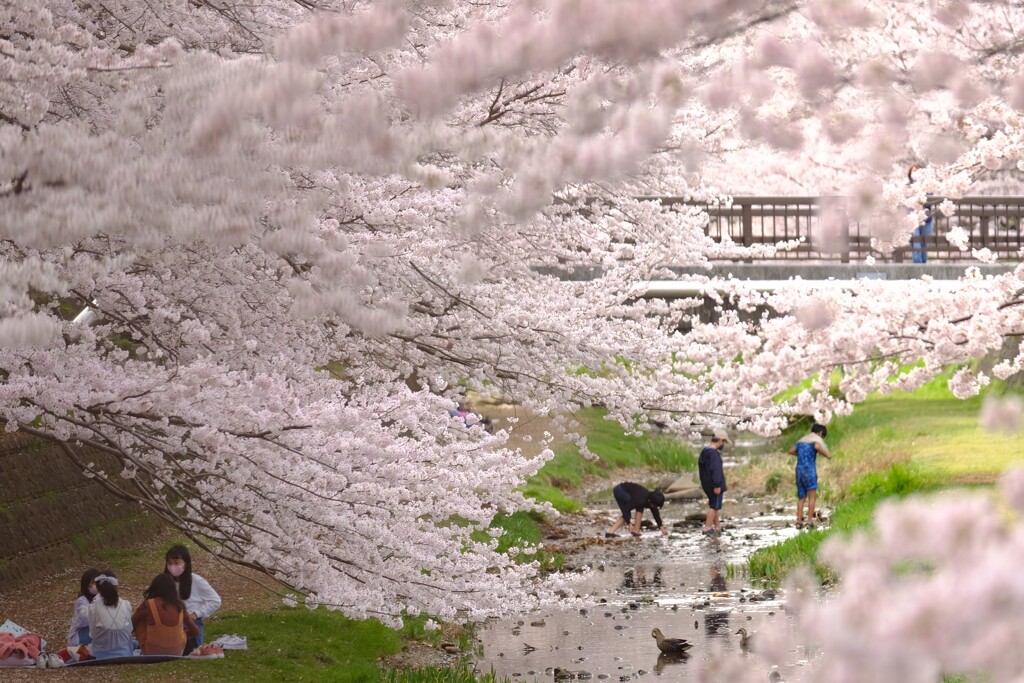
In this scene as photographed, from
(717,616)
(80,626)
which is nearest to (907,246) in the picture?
(717,616)

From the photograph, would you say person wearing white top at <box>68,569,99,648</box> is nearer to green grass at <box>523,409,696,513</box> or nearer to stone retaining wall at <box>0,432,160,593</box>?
stone retaining wall at <box>0,432,160,593</box>

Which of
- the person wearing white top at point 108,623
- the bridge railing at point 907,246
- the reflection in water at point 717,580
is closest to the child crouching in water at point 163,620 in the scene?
the person wearing white top at point 108,623

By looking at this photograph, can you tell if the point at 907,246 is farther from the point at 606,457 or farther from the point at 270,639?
the point at 270,639

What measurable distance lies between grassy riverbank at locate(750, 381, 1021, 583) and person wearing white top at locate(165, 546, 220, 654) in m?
6.06

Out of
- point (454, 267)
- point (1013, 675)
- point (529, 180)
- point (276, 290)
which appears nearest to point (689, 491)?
point (454, 267)

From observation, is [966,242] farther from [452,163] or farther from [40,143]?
[40,143]

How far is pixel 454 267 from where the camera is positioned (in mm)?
9172

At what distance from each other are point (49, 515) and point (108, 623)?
384cm

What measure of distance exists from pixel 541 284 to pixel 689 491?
947 centimetres

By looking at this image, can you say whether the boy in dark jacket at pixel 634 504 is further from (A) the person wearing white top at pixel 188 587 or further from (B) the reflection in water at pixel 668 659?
(A) the person wearing white top at pixel 188 587

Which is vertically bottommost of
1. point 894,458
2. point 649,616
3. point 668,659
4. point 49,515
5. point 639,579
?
point 668,659

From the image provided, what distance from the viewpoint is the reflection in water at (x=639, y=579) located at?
13.1 m

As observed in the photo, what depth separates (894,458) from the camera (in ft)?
56.3

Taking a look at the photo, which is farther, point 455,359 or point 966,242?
point 966,242
